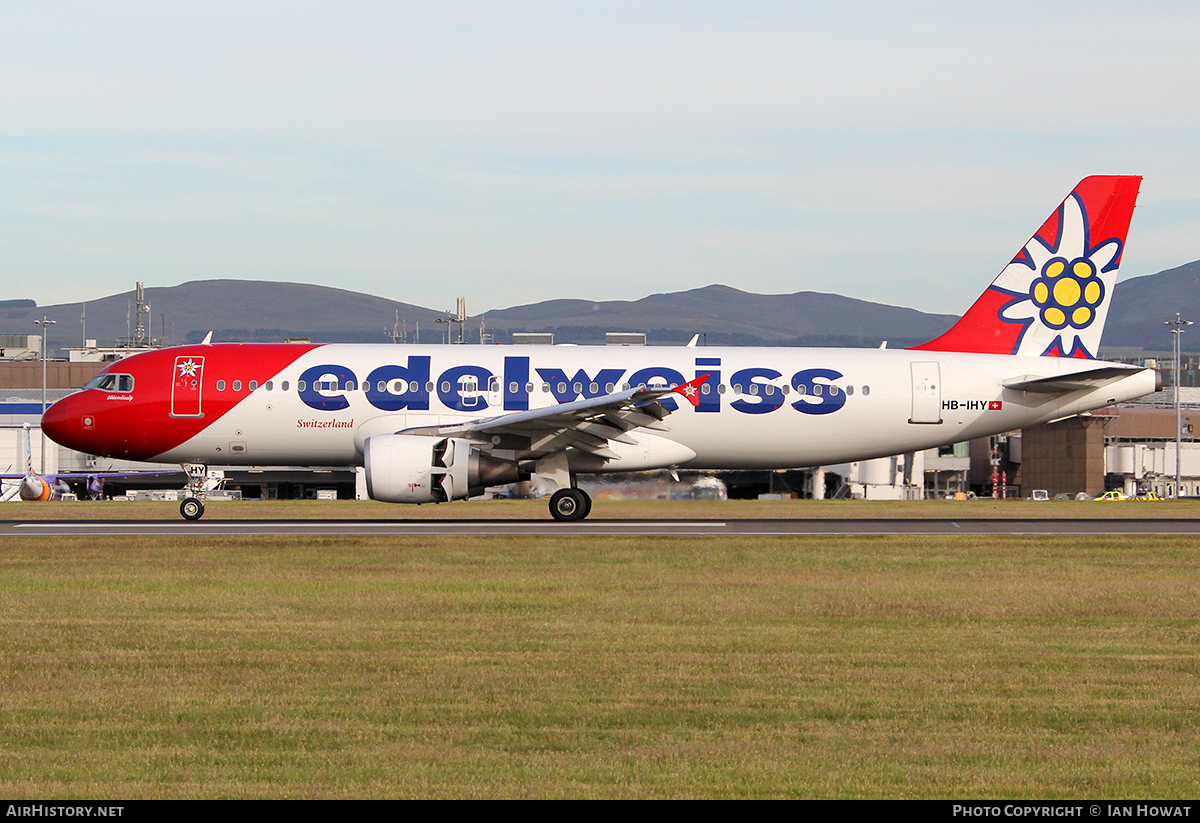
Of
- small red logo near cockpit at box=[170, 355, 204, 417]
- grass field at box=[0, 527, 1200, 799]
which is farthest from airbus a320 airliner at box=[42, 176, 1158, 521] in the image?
grass field at box=[0, 527, 1200, 799]

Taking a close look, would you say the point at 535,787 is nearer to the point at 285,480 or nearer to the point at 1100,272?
the point at 1100,272

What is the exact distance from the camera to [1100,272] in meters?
34.2

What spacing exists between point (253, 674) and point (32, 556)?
12242 mm

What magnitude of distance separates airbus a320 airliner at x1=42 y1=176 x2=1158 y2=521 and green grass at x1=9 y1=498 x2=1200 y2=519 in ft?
7.81

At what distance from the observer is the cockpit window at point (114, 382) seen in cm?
3178

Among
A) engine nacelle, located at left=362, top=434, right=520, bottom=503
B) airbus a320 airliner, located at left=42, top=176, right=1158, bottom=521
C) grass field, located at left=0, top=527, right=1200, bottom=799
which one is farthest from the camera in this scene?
airbus a320 airliner, located at left=42, top=176, right=1158, bottom=521

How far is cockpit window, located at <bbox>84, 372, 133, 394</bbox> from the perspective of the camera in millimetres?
31781

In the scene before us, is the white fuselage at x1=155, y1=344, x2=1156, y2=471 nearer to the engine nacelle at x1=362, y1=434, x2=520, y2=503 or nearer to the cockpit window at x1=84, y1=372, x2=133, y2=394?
the cockpit window at x1=84, y1=372, x2=133, y2=394

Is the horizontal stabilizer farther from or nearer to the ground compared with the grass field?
farther from the ground

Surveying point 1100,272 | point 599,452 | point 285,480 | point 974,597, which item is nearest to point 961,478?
point 285,480

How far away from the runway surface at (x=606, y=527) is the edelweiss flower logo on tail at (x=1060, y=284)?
480cm

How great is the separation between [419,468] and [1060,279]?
17.4 meters

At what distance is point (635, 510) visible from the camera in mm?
32719
